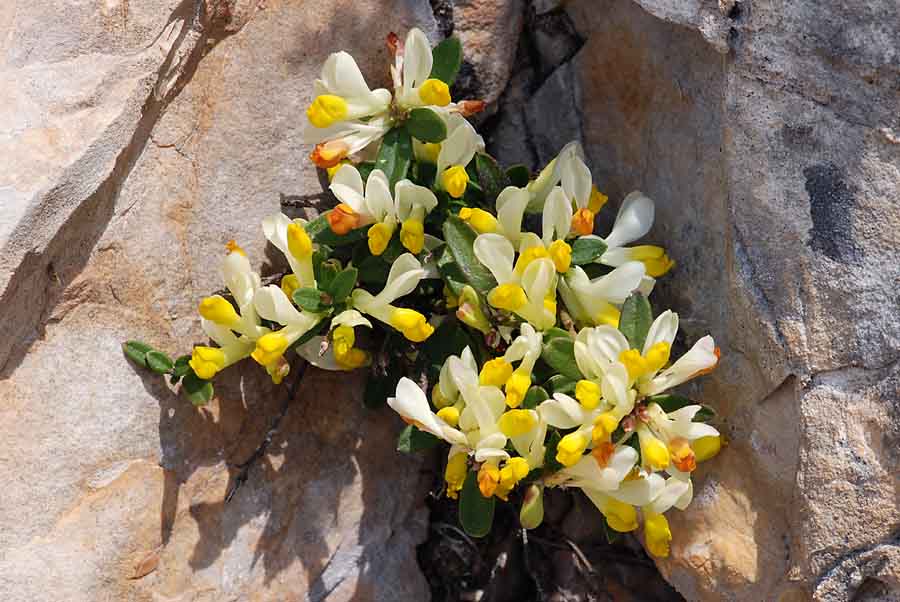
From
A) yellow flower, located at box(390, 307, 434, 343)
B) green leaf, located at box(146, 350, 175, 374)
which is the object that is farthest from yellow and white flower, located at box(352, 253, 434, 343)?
green leaf, located at box(146, 350, 175, 374)

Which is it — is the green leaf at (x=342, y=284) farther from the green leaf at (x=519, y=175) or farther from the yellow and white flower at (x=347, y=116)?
the green leaf at (x=519, y=175)

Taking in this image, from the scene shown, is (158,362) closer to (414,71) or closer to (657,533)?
(414,71)

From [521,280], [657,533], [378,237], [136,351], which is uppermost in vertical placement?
[378,237]

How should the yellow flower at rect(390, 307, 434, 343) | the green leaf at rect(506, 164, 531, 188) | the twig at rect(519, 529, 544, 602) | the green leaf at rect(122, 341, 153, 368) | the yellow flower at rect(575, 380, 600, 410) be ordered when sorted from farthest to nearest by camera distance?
the twig at rect(519, 529, 544, 602), the green leaf at rect(506, 164, 531, 188), the green leaf at rect(122, 341, 153, 368), the yellow flower at rect(390, 307, 434, 343), the yellow flower at rect(575, 380, 600, 410)

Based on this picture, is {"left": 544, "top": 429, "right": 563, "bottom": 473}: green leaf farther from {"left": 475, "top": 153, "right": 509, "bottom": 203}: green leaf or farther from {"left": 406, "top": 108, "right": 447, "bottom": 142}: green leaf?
{"left": 406, "top": 108, "right": 447, "bottom": 142}: green leaf

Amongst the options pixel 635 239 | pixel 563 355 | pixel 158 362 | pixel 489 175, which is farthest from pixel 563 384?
pixel 158 362

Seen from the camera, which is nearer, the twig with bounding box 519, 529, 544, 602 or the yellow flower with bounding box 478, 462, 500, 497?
the yellow flower with bounding box 478, 462, 500, 497

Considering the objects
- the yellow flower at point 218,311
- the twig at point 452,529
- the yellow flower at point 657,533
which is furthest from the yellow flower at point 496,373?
the twig at point 452,529
